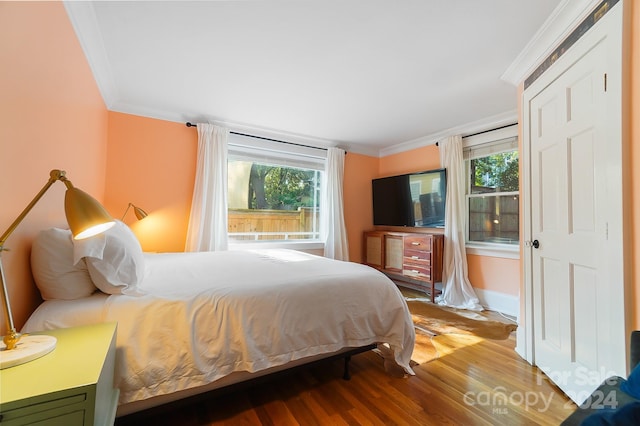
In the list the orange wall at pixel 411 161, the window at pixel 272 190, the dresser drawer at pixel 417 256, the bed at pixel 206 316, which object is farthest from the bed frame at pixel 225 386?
the orange wall at pixel 411 161

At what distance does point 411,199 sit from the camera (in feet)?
13.7

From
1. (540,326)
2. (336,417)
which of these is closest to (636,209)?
(540,326)

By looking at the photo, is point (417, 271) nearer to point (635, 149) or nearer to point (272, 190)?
point (272, 190)

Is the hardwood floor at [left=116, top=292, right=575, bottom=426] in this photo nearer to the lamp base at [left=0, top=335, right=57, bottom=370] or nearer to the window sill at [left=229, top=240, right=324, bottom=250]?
the lamp base at [left=0, top=335, right=57, bottom=370]

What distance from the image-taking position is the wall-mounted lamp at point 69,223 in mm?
819

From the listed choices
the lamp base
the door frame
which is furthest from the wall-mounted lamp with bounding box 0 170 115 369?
the door frame

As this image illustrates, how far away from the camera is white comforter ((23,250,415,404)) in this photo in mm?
1219

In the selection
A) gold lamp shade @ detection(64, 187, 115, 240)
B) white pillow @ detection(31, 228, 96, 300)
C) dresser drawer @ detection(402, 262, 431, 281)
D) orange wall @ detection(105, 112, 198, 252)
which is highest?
orange wall @ detection(105, 112, 198, 252)

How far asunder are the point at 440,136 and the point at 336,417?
3.71 metres

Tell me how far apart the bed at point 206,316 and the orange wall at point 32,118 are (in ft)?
0.36

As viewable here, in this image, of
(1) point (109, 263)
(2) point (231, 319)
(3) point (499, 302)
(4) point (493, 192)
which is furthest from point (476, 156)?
(1) point (109, 263)

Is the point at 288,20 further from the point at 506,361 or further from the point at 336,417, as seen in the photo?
the point at 506,361

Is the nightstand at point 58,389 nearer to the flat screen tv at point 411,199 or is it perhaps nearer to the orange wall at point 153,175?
the orange wall at point 153,175

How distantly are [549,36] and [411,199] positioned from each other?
2.54 metres
